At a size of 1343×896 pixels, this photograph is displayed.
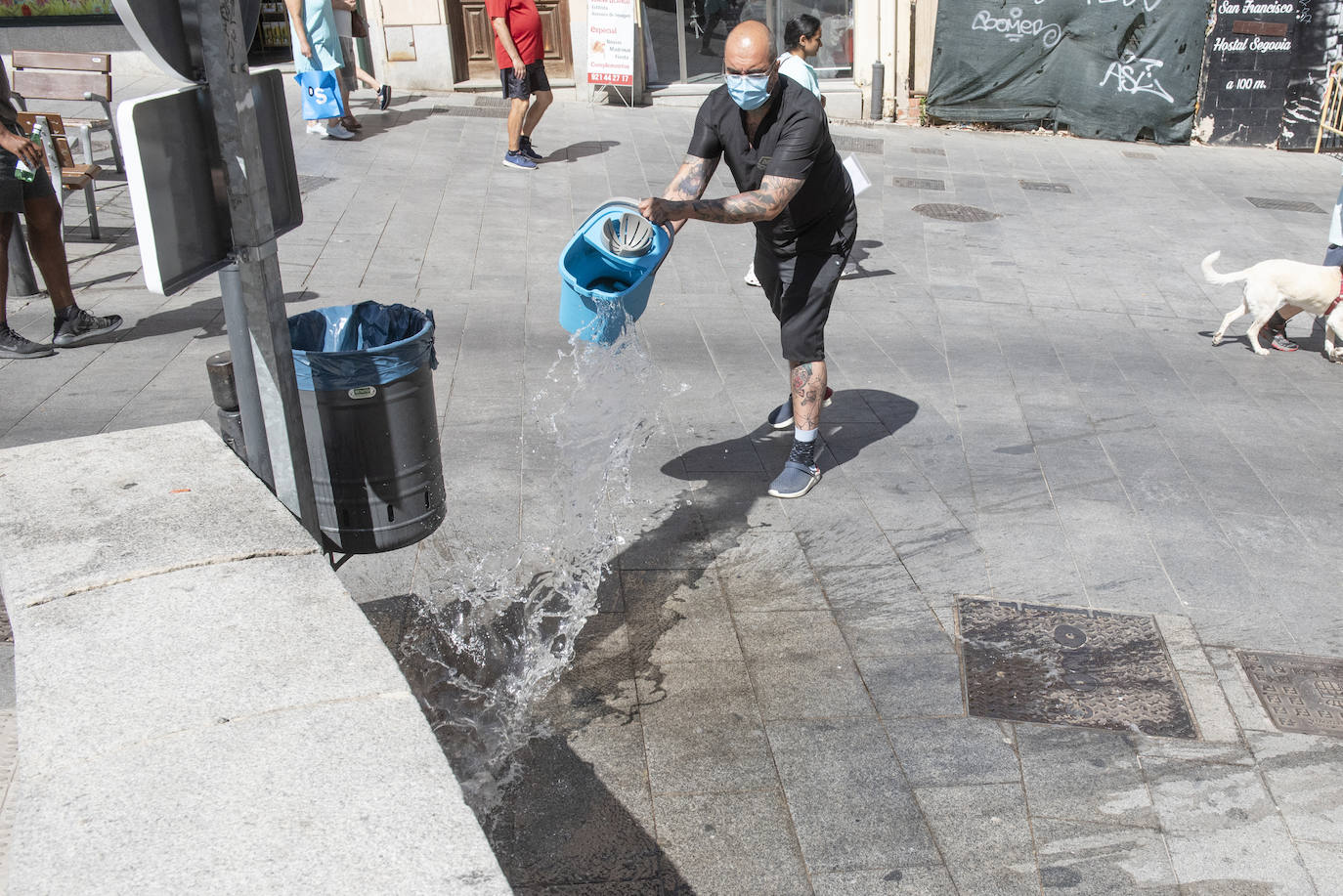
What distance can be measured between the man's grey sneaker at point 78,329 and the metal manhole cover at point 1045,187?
927 cm

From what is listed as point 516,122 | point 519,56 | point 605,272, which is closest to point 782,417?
point 605,272

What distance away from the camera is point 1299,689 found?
3799 millimetres

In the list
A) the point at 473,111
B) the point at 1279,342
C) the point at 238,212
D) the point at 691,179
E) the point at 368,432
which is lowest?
the point at 1279,342

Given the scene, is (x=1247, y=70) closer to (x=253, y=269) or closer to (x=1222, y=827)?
(x=1222, y=827)

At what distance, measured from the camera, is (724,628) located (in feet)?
13.3

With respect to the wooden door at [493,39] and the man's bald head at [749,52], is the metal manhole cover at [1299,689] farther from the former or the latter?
the wooden door at [493,39]

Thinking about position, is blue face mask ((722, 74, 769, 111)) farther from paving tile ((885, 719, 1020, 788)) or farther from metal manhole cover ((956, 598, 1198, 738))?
paving tile ((885, 719, 1020, 788))

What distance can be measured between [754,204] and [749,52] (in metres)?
0.58

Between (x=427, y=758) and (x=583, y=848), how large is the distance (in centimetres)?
110

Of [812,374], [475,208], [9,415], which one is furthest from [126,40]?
[812,374]

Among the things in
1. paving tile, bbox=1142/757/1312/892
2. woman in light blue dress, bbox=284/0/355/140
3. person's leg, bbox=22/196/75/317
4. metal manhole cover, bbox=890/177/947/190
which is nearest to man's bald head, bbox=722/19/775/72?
paving tile, bbox=1142/757/1312/892

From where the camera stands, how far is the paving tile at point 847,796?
3027 mm

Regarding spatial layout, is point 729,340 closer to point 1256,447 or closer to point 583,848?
point 1256,447

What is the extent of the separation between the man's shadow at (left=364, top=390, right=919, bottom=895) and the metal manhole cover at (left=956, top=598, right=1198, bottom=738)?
108cm
